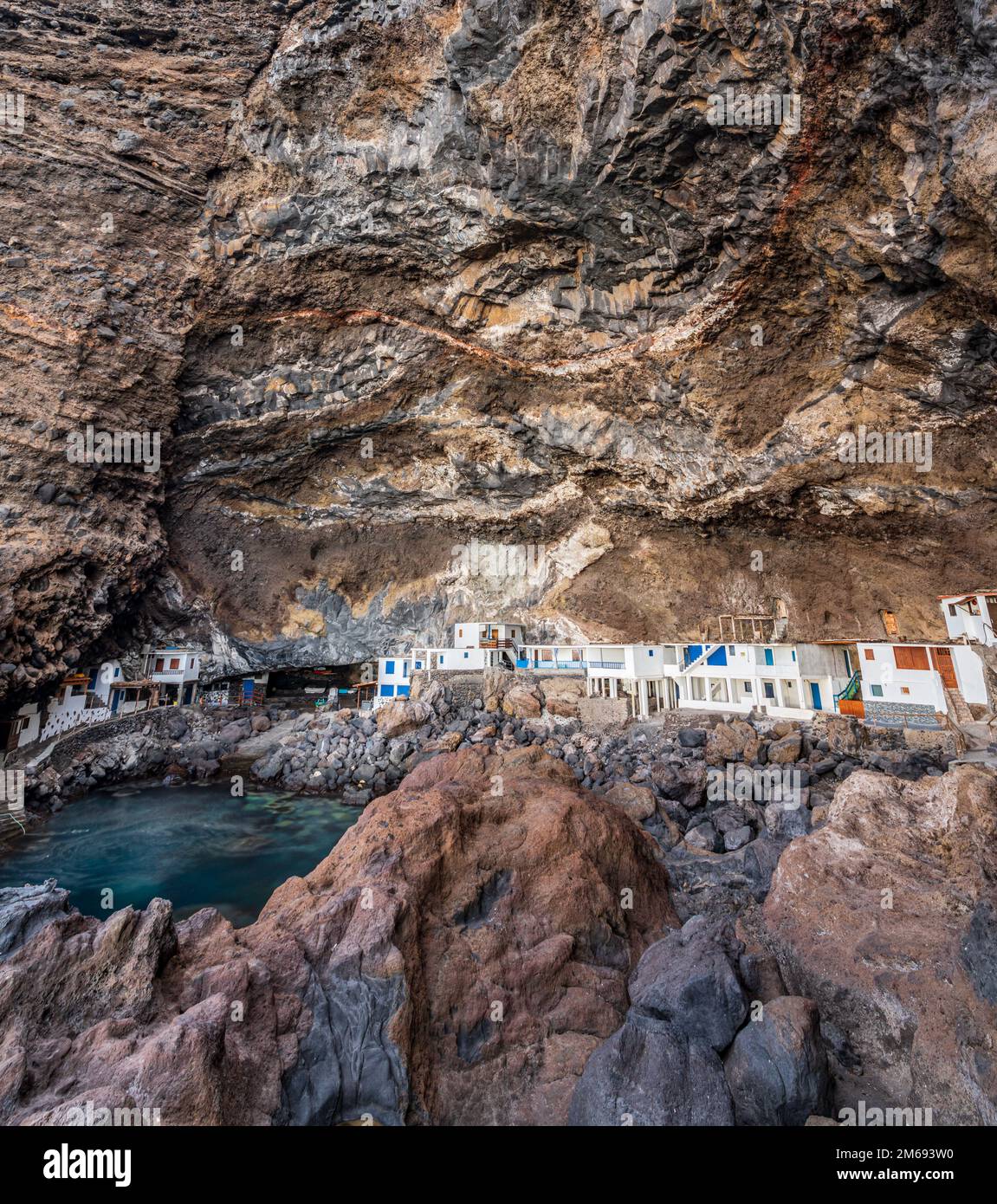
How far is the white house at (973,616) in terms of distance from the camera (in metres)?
16.1

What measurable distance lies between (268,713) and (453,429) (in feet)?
67.1

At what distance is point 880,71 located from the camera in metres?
10.4

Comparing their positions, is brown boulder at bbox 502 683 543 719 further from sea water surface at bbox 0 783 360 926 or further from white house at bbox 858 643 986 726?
white house at bbox 858 643 986 726

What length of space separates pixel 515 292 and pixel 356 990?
19391 mm

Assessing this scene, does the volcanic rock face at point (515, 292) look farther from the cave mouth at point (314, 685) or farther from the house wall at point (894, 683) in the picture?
the cave mouth at point (314, 685)

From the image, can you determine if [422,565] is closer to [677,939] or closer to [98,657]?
[98,657]

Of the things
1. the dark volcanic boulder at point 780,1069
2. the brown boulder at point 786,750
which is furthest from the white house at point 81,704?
the brown boulder at point 786,750

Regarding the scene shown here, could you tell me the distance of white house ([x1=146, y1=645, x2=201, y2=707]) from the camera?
30312mm

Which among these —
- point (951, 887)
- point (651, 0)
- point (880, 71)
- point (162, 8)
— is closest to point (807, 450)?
point (880, 71)

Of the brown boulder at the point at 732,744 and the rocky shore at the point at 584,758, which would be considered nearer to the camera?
the rocky shore at the point at 584,758

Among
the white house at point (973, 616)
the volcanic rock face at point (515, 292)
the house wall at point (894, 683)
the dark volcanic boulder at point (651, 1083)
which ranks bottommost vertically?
the dark volcanic boulder at point (651, 1083)

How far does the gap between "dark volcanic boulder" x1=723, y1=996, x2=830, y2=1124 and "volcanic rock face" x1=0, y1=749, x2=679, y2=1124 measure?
4.25ft

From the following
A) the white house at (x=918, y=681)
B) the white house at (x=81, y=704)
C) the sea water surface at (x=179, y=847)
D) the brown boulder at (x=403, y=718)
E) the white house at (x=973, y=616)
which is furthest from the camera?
the brown boulder at (x=403, y=718)

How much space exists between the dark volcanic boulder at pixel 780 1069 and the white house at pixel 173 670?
32.1m
